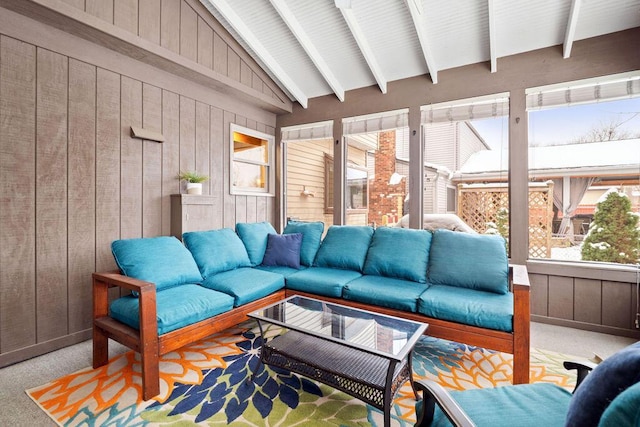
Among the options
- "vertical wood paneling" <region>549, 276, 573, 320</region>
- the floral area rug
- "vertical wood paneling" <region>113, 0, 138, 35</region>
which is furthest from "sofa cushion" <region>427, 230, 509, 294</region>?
"vertical wood paneling" <region>113, 0, 138, 35</region>

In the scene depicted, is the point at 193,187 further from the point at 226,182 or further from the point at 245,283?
the point at 245,283

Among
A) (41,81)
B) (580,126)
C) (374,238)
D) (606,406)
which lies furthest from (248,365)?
(580,126)

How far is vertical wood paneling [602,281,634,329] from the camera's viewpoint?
295 centimetres

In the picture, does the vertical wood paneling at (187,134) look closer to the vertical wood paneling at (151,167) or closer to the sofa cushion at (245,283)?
the vertical wood paneling at (151,167)

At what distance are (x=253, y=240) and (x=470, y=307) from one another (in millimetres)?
2319

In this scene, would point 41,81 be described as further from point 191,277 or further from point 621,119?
point 621,119

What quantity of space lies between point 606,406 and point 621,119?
12.0 feet

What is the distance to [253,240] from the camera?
361 centimetres

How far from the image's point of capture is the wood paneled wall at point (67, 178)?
242 centimetres

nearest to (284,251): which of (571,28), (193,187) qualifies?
(193,187)

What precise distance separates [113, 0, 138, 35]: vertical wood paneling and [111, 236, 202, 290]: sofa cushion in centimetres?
200

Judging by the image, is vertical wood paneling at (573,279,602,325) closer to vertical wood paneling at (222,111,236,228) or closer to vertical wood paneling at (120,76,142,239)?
vertical wood paneling at (222,111,236,228)

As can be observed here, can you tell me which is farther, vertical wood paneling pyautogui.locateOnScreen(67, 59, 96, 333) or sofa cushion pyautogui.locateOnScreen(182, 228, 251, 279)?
sofa cushion pyautogui.locateOnScreen(182, 228, 251, 279)

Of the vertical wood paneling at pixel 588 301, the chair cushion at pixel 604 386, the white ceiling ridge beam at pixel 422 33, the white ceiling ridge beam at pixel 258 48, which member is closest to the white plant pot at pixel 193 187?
the white ceiling ridge beam at pixel 258 48
